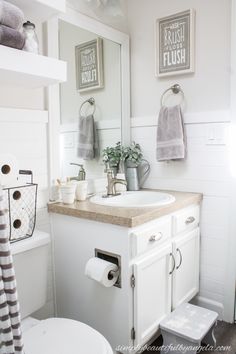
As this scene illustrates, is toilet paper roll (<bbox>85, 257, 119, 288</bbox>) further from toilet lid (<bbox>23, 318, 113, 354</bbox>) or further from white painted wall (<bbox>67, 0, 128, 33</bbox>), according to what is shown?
white painted wall (<bbox>67, 0, 128, 33</bbox>)

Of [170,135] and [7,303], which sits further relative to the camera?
[170,135]

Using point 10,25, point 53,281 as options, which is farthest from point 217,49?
point 53,281

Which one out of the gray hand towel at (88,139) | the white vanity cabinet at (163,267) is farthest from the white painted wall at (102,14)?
the white vanity cabinet at (163,267)

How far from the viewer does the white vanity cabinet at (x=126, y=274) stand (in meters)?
1.46

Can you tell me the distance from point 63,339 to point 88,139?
1.23 metres

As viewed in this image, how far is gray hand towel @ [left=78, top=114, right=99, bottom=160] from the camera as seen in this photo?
196 cm

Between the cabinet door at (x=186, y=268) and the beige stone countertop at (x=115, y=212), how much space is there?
246 millimetres

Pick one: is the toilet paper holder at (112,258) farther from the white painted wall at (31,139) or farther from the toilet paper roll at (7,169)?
the toilet paper roll at (7,169)

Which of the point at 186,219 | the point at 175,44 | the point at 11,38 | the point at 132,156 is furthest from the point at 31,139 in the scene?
the point at 175,44

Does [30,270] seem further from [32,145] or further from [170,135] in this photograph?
[170,135]

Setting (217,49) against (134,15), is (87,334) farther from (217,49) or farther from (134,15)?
(134,15)

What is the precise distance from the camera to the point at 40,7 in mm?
1330

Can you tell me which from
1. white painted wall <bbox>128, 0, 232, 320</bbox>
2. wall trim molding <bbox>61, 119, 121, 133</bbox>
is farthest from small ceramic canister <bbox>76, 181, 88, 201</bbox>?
white painted wall <bbox>128, 0, 232, 320</bbox>

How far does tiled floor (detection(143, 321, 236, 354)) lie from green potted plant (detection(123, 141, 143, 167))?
3.80 feet
